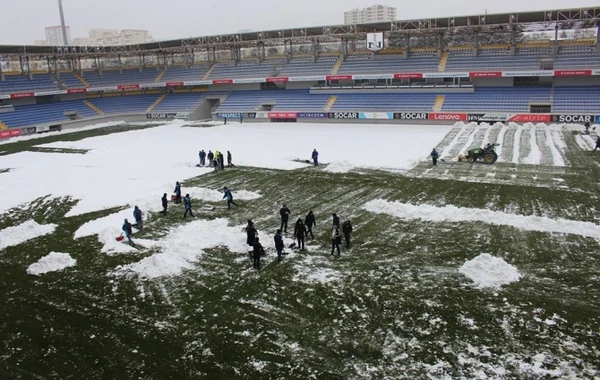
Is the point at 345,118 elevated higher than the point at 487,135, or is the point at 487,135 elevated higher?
the point at 345,118

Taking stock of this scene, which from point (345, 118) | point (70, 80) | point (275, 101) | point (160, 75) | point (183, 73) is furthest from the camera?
point (160, 75)

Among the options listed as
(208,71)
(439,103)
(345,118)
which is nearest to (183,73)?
(208,71)

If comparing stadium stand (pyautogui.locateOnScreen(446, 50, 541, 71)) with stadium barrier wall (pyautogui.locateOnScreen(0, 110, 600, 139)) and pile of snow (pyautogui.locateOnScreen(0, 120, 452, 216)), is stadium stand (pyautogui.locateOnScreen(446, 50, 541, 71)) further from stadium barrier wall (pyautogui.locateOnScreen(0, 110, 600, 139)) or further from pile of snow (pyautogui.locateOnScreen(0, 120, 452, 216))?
pile of snow (pyautogui.locateOnScreen(0, 120, 452, 216))

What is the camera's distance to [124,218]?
20609 mm

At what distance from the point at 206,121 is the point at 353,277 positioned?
2034 inches

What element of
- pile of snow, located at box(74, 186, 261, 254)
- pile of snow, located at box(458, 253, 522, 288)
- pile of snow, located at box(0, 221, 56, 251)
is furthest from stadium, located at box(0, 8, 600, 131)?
pile of snow, located at box(0, 221, 56, 251)

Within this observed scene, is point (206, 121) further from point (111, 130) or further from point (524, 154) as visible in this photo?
point (524, 154)

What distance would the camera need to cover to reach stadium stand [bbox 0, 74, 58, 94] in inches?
2297

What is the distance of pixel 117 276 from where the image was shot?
48.0 feet

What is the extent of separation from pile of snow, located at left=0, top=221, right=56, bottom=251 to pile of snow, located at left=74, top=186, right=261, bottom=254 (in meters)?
1.49

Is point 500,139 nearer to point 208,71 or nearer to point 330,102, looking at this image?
point 330,102

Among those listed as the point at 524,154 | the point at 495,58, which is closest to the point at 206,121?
the point at 495,58

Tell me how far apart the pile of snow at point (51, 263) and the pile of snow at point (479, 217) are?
12.4 meters

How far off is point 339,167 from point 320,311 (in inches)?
708
